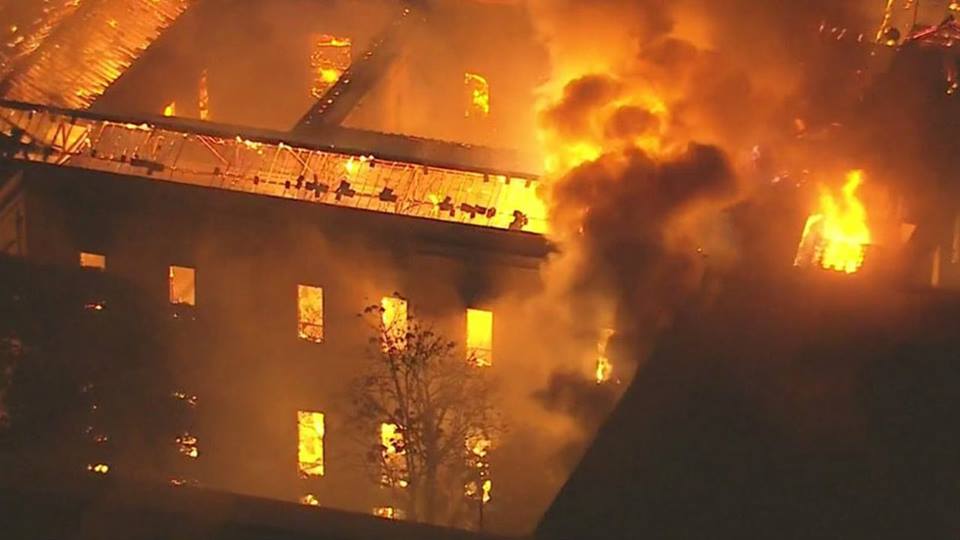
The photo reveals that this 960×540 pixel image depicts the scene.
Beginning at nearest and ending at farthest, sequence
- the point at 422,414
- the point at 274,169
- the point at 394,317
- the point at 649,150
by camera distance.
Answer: the point at 649,150 < the point at 422,414 < the point at 394,317 < the point at 274,169

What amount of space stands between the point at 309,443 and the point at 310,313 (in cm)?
211

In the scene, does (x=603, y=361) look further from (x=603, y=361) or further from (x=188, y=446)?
(x=188, y=446)

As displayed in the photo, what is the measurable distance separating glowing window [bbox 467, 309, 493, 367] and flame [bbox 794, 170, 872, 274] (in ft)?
17.2

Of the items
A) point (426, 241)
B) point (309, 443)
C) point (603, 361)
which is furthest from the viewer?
point (309, 443)

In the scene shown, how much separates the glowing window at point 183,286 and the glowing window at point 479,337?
14.9 ft

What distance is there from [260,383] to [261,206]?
297 cm

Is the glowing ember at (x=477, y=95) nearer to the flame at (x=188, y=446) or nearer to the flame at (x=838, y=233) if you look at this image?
the flame at (x=188, y=446)

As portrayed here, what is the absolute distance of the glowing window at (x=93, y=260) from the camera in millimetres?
26234

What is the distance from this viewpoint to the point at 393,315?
25.2 m

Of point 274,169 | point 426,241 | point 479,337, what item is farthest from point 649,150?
point 274,169

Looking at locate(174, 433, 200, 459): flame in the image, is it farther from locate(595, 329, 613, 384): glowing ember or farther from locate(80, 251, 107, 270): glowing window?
locate(595, 329, 613, 384): glowing ember

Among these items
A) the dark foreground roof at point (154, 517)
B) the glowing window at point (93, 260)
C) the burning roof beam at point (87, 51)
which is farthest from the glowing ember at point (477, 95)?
the dark foreground roof at point (154, 517)

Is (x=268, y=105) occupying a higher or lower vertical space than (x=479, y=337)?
higher

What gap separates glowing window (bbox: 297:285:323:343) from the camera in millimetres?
25562
